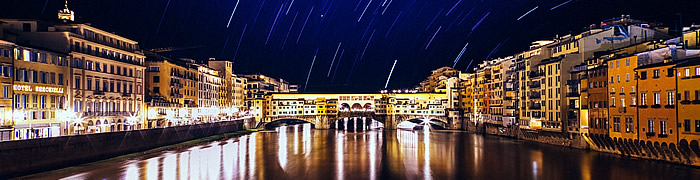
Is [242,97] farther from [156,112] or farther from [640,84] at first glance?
[640,84]

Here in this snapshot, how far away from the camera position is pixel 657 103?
41.6 metres

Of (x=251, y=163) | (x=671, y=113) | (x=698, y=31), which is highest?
(x=698, y=31)

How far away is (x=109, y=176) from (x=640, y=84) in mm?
41039

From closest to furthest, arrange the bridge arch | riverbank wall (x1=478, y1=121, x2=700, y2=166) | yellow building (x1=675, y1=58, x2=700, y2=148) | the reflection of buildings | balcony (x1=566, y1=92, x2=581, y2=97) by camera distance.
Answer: yellow building (x1=675, y1=58, x2=700, y2=148) < riverbank wall (x1=478, y1=121, x2=700, y2=166) < the reflection of buildings < balcony (x1=566, y1=92, x2=581, y2=97) < the bridge arch

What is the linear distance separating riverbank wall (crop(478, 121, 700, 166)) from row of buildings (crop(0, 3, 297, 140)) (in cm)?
4745

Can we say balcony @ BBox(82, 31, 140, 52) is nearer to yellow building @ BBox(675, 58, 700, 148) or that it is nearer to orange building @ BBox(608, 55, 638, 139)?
orange building @ BBox(608, 55, 638, 139)

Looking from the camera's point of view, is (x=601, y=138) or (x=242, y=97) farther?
(x=242, y=97)

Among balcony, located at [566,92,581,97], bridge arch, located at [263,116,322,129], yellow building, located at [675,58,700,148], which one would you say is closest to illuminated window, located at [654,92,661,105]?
yellow building, located at [675,58,700,148]

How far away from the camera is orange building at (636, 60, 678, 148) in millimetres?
39875

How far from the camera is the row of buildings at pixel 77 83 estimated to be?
4375 centimetres

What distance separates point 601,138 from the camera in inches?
2023

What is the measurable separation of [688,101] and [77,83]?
5172 cm

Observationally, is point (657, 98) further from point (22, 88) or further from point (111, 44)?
point (111, 44)

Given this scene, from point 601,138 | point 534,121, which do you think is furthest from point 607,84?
point 534,121
